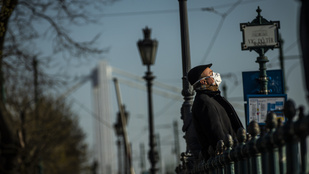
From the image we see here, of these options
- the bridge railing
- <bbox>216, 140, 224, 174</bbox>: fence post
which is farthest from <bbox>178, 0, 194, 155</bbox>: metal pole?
the bridge railing

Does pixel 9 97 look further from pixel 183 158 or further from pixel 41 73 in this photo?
pixel 183 158

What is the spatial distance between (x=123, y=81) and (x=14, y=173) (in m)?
102

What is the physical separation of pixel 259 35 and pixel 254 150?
18.4 feet

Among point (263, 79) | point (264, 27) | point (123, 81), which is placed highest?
A: point (123, 81)

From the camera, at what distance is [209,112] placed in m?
8.16

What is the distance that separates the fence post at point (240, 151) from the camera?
5.79m

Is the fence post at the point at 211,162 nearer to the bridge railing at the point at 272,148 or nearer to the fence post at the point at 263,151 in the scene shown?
the bridge railing at the point at 272,148

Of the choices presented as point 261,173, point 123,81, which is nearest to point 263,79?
point 261,173

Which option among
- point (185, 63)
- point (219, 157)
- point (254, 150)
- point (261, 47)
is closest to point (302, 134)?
point (254, 150)

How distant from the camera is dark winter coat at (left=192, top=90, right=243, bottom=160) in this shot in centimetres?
809

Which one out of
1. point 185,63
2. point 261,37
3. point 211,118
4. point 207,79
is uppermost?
point 261,37

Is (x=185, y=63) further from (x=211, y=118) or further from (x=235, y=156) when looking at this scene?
(x=235, y=156)

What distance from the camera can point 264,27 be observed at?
10773 mm

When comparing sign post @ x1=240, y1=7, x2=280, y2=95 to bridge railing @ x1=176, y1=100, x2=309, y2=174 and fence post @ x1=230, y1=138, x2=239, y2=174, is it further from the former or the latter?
fence post @ x1=230, y1=138, x2=239, y2=174
